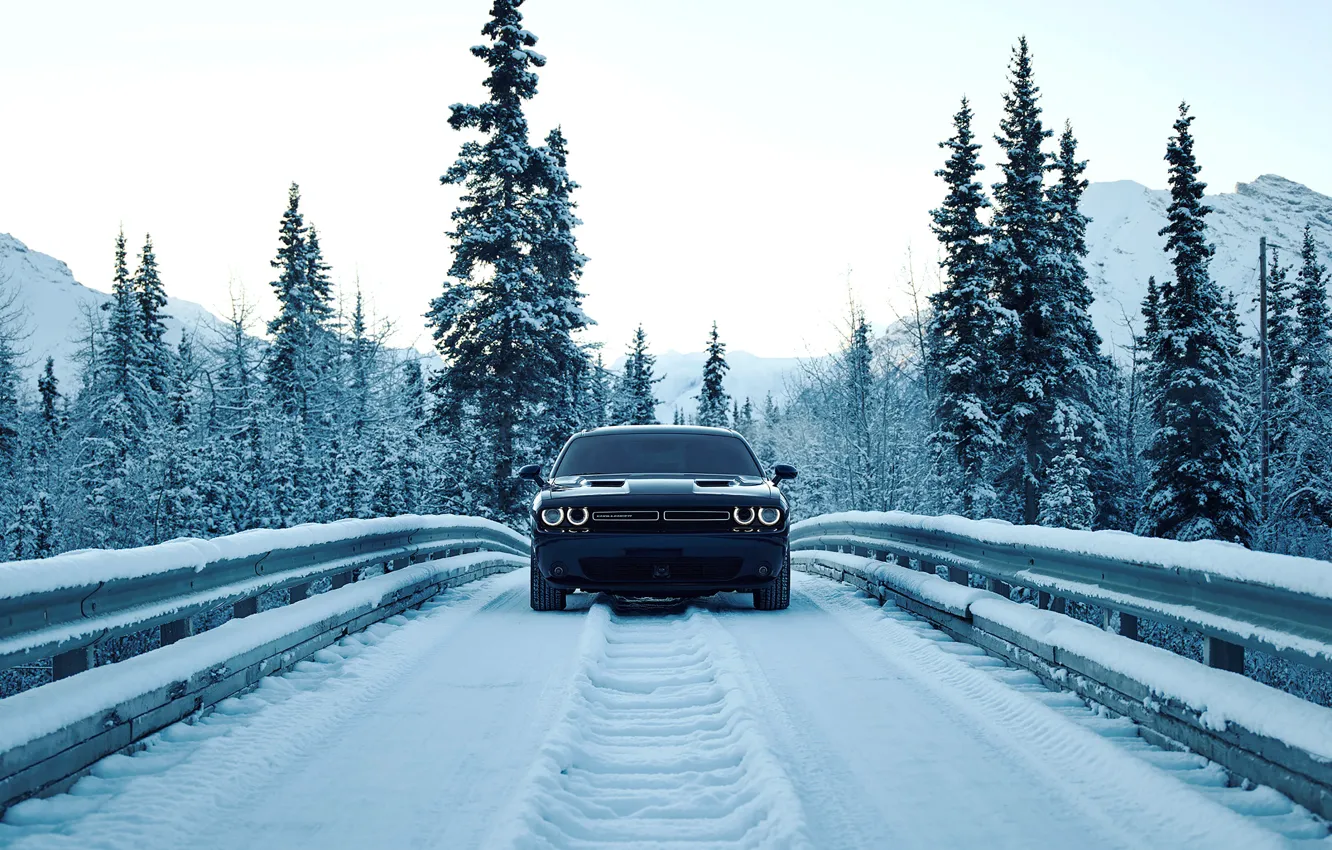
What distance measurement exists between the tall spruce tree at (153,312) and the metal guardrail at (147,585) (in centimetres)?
4834

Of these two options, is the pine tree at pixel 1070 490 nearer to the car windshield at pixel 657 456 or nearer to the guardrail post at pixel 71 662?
the car windshield at pixel 657 456

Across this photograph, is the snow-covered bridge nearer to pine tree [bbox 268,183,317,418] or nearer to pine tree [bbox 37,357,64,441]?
pine tree [bbox 268,183,317,418]

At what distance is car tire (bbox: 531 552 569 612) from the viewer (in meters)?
8.77

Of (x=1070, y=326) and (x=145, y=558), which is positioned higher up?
(x=1070, y=326)

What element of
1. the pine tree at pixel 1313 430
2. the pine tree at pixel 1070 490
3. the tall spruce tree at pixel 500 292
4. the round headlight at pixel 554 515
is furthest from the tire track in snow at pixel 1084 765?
the pine tree at pixel 1070 490

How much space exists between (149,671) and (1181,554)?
4697 mm

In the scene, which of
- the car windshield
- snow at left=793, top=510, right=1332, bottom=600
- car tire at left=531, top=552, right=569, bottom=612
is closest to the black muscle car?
car tire at left=531, top=552, right=569, bottom=612

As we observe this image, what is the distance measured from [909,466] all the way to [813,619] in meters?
37.7

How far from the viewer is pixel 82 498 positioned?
46188 millimetres

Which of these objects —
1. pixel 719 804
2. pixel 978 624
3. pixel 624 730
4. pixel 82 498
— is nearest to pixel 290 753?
pixel 624 730

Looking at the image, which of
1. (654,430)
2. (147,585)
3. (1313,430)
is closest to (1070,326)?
(1313,430)

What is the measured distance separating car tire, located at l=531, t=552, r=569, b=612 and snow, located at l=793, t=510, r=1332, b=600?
135 inches

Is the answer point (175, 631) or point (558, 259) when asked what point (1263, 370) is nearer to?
point (558, 259)

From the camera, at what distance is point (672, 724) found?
485 centimetres
